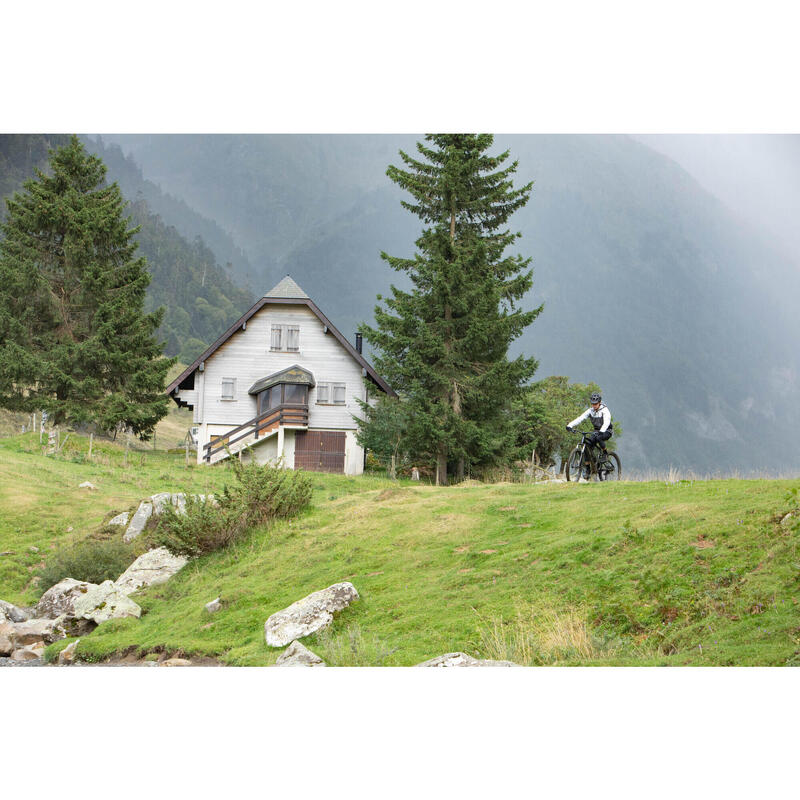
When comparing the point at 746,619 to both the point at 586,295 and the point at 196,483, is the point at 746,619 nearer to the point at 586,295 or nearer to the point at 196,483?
the point at 196,483

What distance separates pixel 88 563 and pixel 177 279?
104 m

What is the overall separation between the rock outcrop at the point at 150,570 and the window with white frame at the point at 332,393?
18.4 meters

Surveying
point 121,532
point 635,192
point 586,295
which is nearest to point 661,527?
point 121,532

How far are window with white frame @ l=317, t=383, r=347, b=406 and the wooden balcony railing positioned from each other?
1066 mm

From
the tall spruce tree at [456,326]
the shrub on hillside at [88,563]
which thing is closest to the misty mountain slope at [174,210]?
the tall spruce tree at [456,326]

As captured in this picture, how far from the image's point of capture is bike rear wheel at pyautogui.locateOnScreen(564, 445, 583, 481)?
49.2 ft

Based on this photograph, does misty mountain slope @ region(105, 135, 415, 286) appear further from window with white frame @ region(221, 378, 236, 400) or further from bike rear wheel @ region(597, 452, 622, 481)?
bike rear wheel @ region(597, 452, 622, 481)

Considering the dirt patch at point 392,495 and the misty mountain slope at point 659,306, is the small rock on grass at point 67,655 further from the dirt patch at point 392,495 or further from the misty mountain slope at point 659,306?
the misty mountain slope at point 659,306

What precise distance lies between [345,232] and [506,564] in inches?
7008

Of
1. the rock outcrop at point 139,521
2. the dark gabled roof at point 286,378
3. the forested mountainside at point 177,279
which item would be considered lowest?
the rock outcrop at point 139,521

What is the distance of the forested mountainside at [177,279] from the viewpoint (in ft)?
300

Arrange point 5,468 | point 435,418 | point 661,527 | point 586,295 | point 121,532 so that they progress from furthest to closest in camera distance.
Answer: point 586,295 < point 435,418 < point 5,468 < point 121,532 < point 661,527

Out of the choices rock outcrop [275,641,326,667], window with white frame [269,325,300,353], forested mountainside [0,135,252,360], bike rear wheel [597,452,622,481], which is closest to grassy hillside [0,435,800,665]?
rock outcrop [275,641,326,667]

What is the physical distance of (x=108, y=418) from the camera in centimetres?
3045
